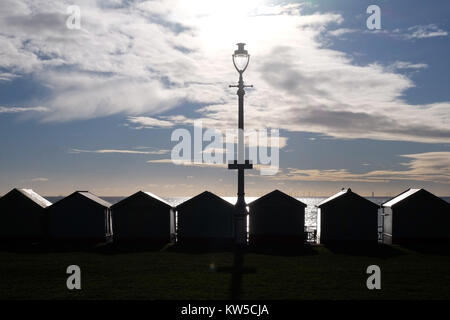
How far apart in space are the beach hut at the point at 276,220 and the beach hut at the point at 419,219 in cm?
823

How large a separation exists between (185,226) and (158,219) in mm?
2554

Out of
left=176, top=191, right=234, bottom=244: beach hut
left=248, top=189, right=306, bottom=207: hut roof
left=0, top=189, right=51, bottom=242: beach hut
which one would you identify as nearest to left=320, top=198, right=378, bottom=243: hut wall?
left=248, top=189, right=306, bottom=207: hut roof

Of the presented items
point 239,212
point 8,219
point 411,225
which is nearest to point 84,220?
point 8,219

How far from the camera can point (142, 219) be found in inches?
1491

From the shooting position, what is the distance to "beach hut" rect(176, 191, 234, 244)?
3641 centimetres

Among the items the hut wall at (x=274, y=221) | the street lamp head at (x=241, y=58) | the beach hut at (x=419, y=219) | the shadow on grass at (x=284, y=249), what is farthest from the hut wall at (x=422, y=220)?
the street lamp head at (x=241, y=58)

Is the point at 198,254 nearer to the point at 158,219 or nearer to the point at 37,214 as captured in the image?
the point at 158,219

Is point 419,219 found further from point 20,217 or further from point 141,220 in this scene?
point 20,217

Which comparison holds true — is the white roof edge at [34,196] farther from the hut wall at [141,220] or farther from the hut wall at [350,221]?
the hut wall at [350,221]

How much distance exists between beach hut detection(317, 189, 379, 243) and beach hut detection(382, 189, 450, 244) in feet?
6.71

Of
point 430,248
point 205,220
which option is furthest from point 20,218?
point 430,248

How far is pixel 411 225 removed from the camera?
3747 cm

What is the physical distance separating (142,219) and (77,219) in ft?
19.0
